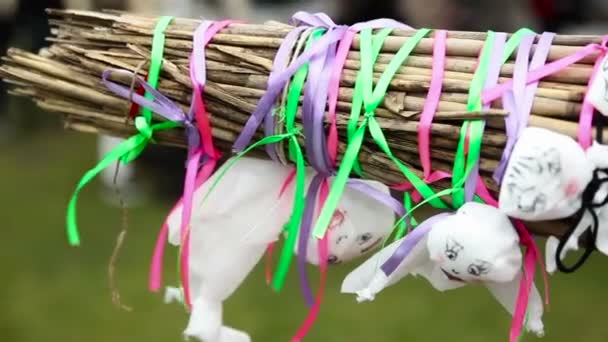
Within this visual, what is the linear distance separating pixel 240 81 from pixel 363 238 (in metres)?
0.17

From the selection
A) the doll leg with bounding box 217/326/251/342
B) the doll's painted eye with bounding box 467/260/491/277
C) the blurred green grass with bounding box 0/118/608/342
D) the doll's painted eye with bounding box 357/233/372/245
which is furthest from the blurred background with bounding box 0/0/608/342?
the doll's painted eye with bounding box 467/260/491/277

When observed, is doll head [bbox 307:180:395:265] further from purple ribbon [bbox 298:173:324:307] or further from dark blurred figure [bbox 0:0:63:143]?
dark blurred figure [bbox 0:0:63:143]

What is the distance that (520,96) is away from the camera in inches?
24.0

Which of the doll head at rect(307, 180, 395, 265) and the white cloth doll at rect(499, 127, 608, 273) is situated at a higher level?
the white cloth doll at rect(499, 127, 608, 273)

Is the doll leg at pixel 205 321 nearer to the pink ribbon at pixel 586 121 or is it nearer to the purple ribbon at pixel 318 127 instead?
the purple ribbon at pixel 318 127

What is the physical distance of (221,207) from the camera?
766mm

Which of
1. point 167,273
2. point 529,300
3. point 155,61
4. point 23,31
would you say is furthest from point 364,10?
point 529,300

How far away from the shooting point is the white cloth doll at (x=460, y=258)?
60cm

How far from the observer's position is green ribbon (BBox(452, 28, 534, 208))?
0.61m

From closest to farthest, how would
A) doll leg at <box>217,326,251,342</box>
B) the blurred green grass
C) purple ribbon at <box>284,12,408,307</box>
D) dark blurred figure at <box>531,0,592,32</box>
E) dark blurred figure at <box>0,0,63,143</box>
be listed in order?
purple ribbon at <box>284,12,408,307</box>, doll leg at <box>217,326,251,342</box>, the blurred green grass, dark blurred figure at <box>531,0,592,32</box>, dark blurred figure at <box>0,0,63,143</box>

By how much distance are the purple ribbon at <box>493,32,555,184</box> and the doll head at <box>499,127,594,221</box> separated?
2 centimetres

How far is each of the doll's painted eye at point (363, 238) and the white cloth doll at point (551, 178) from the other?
152 millimetres

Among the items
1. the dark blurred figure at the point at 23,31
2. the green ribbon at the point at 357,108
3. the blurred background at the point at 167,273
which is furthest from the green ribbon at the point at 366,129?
the dark blurred figure at the point at 23,31

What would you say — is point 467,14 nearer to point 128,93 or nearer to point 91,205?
point 91,205
